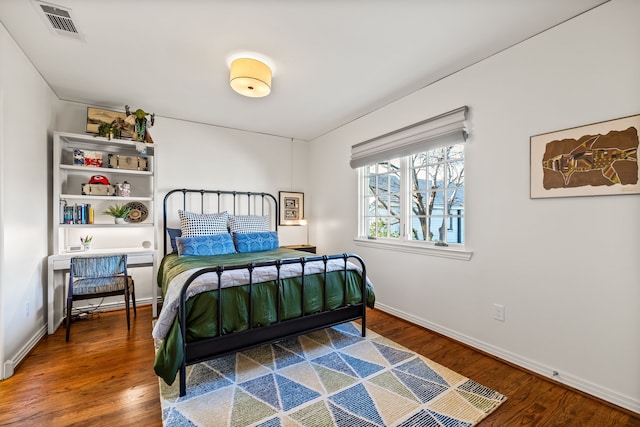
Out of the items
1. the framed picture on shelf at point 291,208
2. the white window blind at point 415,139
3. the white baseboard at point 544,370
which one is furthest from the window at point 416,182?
the framed picture on shelf at point 291,208

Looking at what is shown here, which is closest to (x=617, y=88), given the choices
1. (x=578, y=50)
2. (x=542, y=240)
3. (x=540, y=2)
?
(x=578, y=50)

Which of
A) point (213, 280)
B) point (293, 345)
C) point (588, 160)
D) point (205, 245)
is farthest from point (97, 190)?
point (588, 160)

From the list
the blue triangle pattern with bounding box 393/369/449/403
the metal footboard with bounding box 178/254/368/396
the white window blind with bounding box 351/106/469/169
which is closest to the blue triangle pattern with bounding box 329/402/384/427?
the blue triangle pattern with bounding box 393/369/449/403

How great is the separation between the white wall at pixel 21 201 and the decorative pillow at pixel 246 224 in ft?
5.94

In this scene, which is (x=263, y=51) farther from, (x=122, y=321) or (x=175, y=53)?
(x=122, y=321)

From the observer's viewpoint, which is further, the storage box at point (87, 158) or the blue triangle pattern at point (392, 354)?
the storage box at point (87, 158)

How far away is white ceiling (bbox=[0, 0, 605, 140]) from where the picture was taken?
1806 millimetres

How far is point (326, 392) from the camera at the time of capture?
6.05 feet

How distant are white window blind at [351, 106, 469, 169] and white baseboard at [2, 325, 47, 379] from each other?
3597 millimetres

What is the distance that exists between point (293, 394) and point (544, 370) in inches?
69.9

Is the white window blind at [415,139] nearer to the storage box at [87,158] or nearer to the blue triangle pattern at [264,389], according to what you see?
the blue triangle pattern at [264,389]

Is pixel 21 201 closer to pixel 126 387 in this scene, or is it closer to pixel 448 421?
pixel 126 387

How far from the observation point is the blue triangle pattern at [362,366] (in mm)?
2062

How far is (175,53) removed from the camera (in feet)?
7.54
